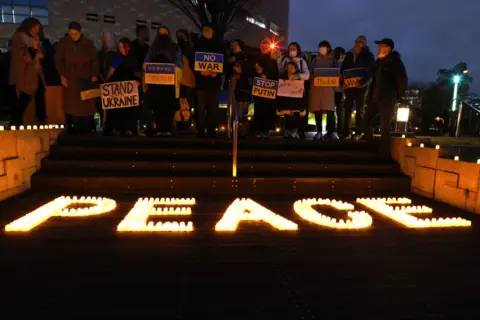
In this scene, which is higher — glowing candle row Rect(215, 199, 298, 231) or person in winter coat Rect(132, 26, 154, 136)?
person in winter coat Rect(132, 26, 154, 136)

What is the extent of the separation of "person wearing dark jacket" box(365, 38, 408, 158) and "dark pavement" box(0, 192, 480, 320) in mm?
2796

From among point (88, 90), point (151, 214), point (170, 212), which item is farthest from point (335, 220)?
point (88, 90)

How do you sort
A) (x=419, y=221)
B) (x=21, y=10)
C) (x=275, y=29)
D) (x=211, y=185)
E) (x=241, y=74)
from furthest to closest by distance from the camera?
(x=275, y=29), (x=21, y=10), (x=241, y=74), (x=211, y=185), (x=419, y=221)

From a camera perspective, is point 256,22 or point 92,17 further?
point 256,22

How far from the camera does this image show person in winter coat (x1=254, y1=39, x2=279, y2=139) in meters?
7.57

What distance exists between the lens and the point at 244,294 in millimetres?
2463

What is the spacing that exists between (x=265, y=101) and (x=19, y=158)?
15.1ft

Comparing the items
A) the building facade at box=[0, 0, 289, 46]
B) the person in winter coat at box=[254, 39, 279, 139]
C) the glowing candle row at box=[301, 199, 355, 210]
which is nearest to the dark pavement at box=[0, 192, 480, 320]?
the glowing candle row at box=[301, 199, 355, 210]

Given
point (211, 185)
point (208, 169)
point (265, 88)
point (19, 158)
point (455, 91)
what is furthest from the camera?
point (455, 91)

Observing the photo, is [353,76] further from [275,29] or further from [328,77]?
[275,29]

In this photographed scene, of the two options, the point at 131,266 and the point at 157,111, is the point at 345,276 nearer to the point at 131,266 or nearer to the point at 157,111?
the point at 131,266

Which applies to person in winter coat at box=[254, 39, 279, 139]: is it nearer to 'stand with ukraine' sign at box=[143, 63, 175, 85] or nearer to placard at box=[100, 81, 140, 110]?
'stand with ukraine' sign at box=[143, 63, 175, 85]

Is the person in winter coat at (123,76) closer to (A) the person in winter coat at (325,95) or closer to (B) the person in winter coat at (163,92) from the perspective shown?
(B) the person in winter coat at (163,92)

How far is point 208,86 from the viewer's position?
23.5 feet
